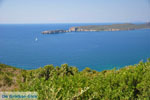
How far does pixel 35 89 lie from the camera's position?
10.2ft

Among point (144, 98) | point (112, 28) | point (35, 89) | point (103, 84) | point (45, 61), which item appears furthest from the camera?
point (112, 28)

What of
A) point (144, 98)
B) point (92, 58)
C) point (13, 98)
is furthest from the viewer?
point (92, 58)

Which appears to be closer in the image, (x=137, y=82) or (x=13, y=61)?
(x=137, y=82)

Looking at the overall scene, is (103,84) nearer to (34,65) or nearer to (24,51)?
(34,65)

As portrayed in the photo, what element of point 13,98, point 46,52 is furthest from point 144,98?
point 46,52

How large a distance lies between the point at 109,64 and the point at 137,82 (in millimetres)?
29784

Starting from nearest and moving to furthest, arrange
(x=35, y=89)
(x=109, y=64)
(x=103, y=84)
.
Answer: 1. (x=35, y=89)
2. (x=103, y=84)
3. (x=109, y=64)

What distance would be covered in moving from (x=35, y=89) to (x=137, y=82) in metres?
2.08

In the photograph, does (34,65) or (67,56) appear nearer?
(34,65)

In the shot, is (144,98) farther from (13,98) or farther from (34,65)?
(34,65)

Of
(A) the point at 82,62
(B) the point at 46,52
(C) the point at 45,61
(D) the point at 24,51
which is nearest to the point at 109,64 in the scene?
(A) the point at 82,62

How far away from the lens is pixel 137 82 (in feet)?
11.8

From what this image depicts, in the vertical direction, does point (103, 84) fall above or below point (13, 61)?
above

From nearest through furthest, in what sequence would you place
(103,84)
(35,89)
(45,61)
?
(35,89) < (103,84) < (45,61)
